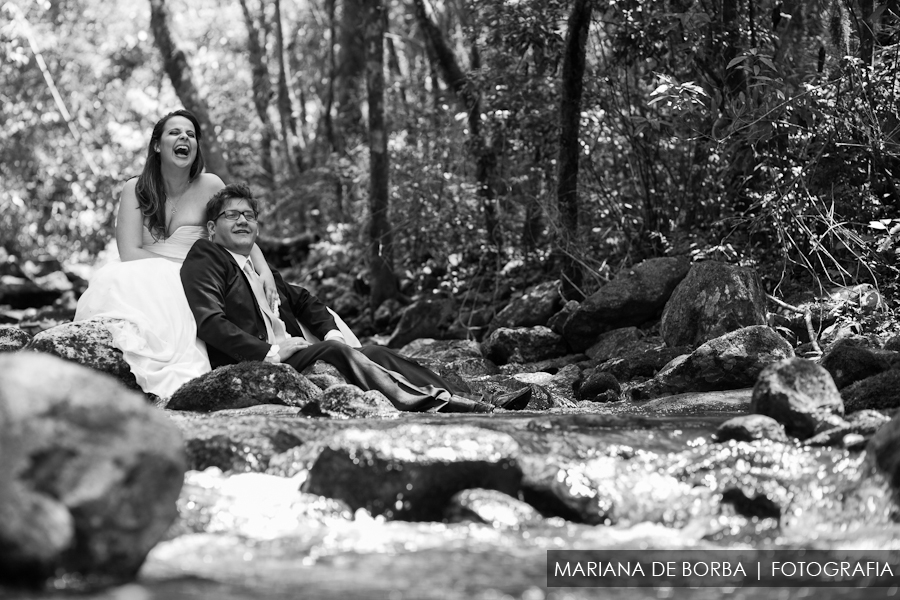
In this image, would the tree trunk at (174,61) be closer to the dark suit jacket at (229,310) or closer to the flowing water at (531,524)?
the dark suit jacket at (229,310)

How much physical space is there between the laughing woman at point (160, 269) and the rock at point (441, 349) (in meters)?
2.15

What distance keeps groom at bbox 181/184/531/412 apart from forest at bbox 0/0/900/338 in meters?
2.67

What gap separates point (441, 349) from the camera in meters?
8.81

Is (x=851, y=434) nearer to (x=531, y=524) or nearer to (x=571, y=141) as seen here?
(x=531, y=524)

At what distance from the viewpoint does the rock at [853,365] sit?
5312 millimetres

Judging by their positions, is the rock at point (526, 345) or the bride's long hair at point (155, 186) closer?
the bride's long hair at point (155, 186)

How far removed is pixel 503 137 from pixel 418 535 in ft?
26.3

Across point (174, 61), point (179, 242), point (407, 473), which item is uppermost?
point (174, 61)

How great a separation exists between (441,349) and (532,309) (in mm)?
1021

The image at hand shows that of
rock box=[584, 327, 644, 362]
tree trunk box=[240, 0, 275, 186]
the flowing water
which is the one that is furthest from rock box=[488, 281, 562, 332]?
tree trunk box=[240, 0, 275, 186]

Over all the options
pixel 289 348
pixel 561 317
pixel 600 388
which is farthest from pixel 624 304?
pixel 289 348

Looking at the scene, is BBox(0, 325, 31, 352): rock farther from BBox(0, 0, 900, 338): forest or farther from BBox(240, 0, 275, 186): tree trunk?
BBox(240, 0, 275, 186): tree trunk

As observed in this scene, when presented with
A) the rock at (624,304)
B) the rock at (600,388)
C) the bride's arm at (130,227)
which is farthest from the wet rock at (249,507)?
the rock at (624,304)

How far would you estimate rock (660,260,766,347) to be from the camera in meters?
7.15
